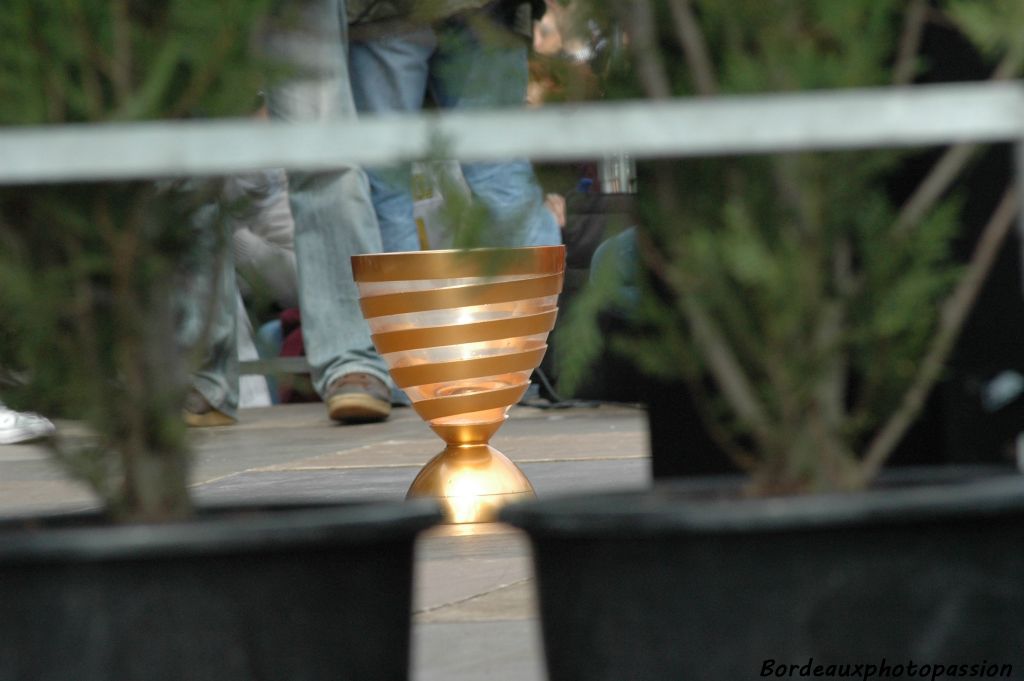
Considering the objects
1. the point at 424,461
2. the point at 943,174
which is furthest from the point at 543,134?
the point at 424,461

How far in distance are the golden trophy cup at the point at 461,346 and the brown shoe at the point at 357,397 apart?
2286 mm

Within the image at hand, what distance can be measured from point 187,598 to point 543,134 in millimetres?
443

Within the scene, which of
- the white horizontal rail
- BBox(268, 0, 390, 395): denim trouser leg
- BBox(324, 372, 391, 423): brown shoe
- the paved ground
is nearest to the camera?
the white horizontal rail

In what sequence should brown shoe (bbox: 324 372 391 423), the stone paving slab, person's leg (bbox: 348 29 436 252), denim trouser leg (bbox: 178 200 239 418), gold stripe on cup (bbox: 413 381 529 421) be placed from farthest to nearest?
1. brown shoe (bbox: 324 372 391 423)
2. person's leg (bbox: 348 29 436 252)
3. gold stripe on cup (bbox: 413 381 529 421)
4. the stone paving slab
5. denim trouser leg (bbox: 178 200 239 418)

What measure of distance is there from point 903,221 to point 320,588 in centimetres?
54

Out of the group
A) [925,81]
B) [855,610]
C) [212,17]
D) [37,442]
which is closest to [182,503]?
[37,442]

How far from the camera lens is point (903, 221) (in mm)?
1205

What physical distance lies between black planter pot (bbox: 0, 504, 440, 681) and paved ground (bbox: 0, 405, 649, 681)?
0.16m

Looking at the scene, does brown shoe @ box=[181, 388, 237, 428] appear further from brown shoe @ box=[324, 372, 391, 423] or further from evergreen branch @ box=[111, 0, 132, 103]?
evergreen branch @ box=[111, 0, 132, 103]

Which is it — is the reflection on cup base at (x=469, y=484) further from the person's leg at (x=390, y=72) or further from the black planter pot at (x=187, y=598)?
the person's leg at (x=390, y=72)

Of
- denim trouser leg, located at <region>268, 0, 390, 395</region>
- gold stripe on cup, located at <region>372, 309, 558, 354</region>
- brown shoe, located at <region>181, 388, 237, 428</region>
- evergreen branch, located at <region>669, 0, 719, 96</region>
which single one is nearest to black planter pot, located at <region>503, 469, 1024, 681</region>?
evergreen branch, located at <region>669, 0, 719, 96</region>

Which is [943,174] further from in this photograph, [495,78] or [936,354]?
[495,78]

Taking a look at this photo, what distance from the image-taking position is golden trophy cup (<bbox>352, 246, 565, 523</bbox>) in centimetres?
262

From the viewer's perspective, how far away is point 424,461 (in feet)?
13.2
